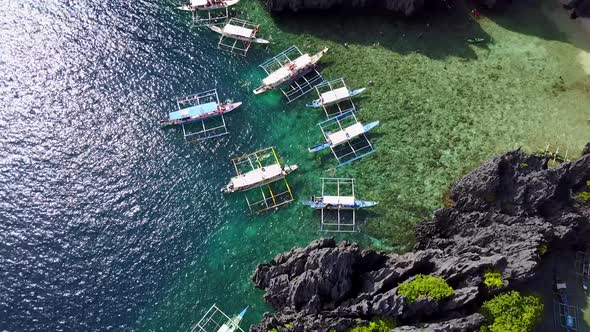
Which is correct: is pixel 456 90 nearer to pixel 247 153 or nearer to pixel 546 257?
pixel 546 257

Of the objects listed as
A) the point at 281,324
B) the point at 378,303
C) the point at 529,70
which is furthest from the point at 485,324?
the point at 529,70

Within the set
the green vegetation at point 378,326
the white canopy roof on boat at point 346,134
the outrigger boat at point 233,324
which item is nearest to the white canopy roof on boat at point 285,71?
the white canopy roof on boat at point 346,134

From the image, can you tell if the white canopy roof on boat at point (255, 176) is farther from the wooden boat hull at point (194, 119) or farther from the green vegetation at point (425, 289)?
the green vegetation at point (425, 289)

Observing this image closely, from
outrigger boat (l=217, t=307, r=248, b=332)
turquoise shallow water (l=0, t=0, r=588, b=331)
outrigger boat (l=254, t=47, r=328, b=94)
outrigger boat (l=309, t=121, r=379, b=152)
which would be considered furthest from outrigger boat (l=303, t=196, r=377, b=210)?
outrigger boat (l=254, t=47, r=328, b=94)

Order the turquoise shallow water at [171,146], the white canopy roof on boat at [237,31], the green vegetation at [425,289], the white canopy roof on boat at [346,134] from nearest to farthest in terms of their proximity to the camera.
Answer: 1. the green vegetation at [425,289]
2. the turquoise shallow water at [171,146]
3. the white canopy roof on boat at [346,134]
4. the white canopy roof on boat at [237,31]

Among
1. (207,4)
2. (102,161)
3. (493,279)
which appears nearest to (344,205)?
(493,279)

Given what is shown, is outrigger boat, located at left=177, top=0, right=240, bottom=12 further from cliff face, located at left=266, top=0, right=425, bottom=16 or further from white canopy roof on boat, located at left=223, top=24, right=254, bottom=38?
cliff face, located at left=266, top=0, right=425, bottom=16
